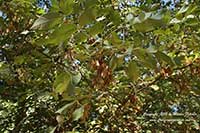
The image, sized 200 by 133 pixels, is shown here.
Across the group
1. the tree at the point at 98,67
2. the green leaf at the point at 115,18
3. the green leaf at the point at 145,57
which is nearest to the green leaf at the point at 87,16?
the tree at the point at 98,67

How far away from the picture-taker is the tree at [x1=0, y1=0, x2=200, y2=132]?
114 cm

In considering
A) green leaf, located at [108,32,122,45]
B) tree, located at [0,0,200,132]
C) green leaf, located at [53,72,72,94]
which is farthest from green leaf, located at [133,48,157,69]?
green leaf, located at [53,72,72,94]

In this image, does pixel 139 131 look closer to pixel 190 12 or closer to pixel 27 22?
pixel 27 22

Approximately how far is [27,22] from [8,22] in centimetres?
10

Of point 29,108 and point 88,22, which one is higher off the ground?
point 88,22

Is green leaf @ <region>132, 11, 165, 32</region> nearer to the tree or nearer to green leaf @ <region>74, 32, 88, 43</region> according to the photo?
the tree

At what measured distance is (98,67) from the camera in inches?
57.3

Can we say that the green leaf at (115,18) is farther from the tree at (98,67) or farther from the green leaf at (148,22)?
the green leaf at (148,22)

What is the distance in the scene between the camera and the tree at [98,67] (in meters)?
1.14

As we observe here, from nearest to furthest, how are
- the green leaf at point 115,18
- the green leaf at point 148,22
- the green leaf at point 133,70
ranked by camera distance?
the green leaf at point 148,22, the green leaf at point 133,70, the green leaf at point 115,18

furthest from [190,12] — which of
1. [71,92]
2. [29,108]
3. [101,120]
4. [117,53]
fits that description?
[29,108]

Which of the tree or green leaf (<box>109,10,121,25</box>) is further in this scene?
green leaf (<box>109,10,121,25</box>)

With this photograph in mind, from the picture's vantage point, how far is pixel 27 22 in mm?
2129

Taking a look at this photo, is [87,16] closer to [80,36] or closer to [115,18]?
[80,36]
